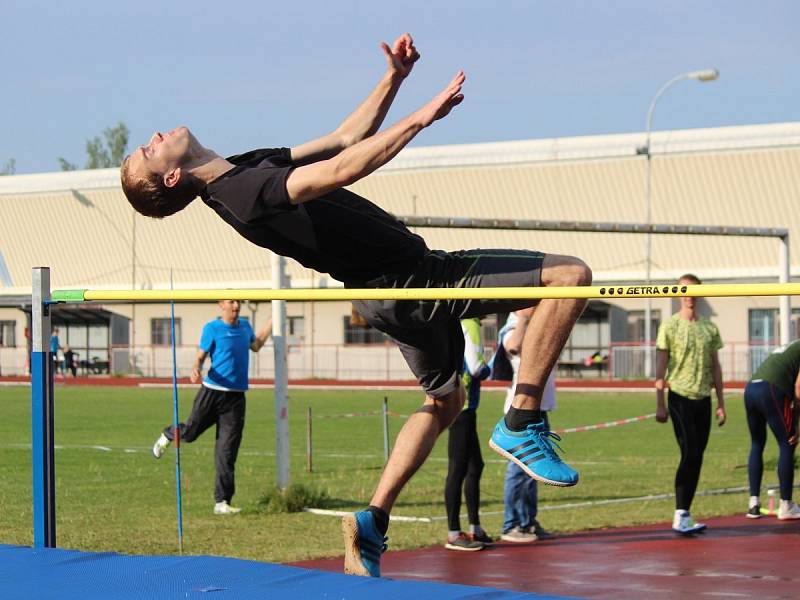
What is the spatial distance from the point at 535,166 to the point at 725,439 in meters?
26.6

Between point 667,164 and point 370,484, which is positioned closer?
point 370,484

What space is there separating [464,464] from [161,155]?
4.87 metres

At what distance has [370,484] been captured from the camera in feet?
45.6

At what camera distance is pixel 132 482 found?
1402 centimetres

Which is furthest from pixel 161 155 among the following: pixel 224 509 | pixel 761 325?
pixel 761 325

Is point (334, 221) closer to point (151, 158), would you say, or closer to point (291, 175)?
point (291, 175)

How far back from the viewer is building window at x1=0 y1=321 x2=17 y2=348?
5303 cm

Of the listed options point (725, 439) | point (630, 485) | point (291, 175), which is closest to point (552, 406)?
point (630, 485)

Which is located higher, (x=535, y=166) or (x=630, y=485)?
(x=535, y=166)

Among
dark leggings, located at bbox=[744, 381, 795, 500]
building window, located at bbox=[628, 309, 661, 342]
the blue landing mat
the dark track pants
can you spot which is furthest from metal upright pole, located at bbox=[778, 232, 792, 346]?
building window, located at bbox=[628, 309, 661, 342]

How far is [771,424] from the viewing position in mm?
10977

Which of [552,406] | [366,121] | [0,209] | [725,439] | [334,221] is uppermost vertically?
[0,209]

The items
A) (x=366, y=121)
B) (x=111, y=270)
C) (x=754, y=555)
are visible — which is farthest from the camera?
(x=111, y=270)

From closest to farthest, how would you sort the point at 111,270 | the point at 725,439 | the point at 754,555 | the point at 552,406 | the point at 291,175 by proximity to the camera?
the point at 291,175
the point at 754,555
the point at 552,406
the point at 725,439
the point at 111,270
